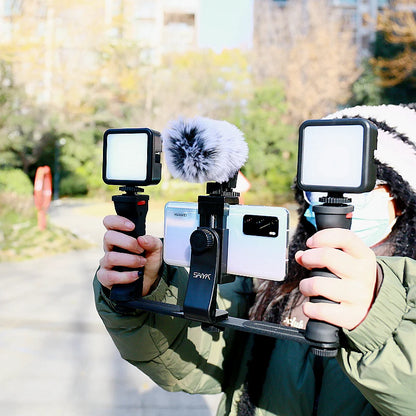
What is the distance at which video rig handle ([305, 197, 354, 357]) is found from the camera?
0.89 m

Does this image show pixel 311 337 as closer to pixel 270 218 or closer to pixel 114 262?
pixel 270 218

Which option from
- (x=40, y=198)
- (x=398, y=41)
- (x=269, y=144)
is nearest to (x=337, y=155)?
(x=40, y=198)

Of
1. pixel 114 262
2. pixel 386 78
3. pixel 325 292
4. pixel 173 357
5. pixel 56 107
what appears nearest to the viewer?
pixel 325 292

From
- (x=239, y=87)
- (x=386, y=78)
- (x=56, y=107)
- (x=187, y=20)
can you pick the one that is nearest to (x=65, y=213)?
(x=56, y=107)

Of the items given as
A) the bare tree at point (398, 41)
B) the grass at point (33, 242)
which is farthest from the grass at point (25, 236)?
the bare tree at point (398, 41)

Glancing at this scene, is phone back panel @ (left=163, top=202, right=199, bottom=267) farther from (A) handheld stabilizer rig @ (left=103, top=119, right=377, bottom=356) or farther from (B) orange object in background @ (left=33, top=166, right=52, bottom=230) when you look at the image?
(B) orange object in background @ (left=33, top=166, right=52, bottom=230)

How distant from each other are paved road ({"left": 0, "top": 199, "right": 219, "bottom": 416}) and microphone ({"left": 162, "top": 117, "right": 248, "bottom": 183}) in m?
1.85

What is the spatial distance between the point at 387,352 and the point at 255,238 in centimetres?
32

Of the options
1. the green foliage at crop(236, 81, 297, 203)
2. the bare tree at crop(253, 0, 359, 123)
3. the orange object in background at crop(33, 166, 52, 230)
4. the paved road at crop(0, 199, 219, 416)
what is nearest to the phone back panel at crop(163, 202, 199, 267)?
the paved road at crop(0, 199, 219, 416)

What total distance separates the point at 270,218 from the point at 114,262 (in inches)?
15.1

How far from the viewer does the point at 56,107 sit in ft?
62.4

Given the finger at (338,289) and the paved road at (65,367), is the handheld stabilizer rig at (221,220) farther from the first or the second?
the paved road at (65,367)

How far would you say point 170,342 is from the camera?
1.41 meters

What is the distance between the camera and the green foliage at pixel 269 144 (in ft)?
68.5
